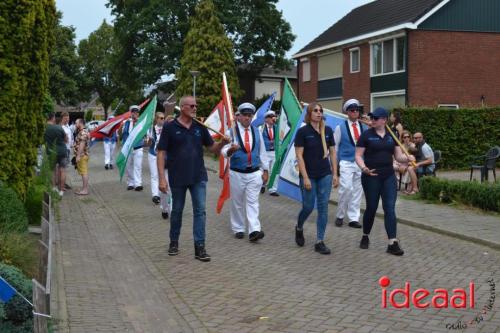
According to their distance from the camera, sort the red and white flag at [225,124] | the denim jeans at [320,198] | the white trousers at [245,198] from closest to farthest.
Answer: the denim jeans at [320,198], the red and white flag at [225,124], the white trousers at [245,198]

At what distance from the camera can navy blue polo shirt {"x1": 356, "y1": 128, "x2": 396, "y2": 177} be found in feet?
26.6

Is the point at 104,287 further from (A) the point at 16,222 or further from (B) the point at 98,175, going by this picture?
(B) the point at 98,175

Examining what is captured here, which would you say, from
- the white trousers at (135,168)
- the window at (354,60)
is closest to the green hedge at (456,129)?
the white trousers at (135,168)

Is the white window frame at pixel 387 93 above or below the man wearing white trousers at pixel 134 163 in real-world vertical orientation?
above

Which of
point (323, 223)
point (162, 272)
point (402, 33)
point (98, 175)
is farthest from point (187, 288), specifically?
point (402, 33)

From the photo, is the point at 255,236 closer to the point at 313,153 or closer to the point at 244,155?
the point at 244,155

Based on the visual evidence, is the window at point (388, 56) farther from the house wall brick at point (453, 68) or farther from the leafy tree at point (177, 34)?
the leafy tree at point (177, 34)

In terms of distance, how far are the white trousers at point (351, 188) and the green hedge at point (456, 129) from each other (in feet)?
35.7

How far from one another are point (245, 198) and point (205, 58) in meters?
26.8

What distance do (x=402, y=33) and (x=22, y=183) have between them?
2341 cm

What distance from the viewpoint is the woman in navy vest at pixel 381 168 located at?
809 centimetres

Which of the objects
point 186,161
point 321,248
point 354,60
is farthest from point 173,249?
point 354,60

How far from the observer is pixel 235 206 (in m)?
9.27

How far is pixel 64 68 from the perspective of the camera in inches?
1956
